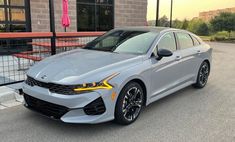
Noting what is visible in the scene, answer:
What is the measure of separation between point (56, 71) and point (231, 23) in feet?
81.0

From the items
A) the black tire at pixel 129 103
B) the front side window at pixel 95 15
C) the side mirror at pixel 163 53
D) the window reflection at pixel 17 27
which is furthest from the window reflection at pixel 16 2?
the black tire at pixel 129 103

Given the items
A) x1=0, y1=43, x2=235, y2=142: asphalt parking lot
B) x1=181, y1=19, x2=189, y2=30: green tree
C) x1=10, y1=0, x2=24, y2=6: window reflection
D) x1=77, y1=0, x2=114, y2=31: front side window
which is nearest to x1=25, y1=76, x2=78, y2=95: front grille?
x1=0, y1=43, x2=235, y2=142: asphalt parking lot

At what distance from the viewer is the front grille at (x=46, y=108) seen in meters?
3.52

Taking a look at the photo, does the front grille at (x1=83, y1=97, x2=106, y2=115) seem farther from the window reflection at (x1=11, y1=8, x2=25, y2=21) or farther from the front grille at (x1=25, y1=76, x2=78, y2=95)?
the window reflection at (x1=11, y1=8, x2=25, y2=21)

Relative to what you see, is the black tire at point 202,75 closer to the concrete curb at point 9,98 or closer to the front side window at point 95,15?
the concrete curb at point 9,98

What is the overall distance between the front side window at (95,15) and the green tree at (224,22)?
1599cm

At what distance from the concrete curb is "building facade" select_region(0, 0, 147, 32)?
569cm

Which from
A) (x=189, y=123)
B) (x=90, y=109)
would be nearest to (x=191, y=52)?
(x=189, y=123)

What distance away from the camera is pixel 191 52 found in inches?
220

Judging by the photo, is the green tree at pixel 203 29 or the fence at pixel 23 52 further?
the green tree at pixel 203 29

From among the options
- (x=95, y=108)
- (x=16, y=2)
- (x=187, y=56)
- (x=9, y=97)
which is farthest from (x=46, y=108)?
(x=16, y=2)

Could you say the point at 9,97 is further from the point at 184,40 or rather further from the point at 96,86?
the point at 184,40

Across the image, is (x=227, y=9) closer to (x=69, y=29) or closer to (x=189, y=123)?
(x=69, y=29)

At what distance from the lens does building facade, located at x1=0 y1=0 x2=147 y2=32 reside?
10156mm
